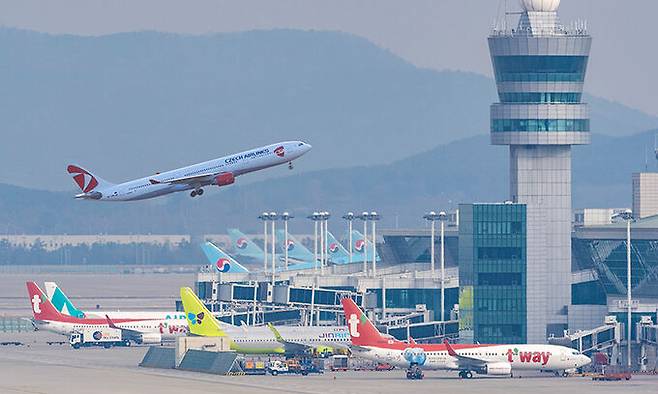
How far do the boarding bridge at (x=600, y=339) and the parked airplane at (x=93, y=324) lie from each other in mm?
39682

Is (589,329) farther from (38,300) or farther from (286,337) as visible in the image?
(38,300)

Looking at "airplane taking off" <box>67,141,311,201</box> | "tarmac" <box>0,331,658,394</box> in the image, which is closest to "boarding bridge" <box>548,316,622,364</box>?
"tarmac" <box>0,331,658,394</box>

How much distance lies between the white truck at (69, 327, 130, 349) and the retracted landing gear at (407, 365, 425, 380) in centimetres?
4740

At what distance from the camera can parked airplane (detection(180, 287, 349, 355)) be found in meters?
160

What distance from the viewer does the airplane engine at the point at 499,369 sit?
482ft

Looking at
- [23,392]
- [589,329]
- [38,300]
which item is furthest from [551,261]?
[23,392]

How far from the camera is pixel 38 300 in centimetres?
18700

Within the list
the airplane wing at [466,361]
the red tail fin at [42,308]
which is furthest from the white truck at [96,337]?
the airplane wing at [466,361]

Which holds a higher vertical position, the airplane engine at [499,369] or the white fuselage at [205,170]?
the white fuselage at [205,170]

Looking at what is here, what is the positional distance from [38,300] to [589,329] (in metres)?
49.9

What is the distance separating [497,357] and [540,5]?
43162mm

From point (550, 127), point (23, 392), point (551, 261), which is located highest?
point (550, 127)

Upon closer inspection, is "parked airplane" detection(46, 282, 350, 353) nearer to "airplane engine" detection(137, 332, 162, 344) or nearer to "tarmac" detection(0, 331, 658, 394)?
"tarmac" detection(0, 331, 658, 394)

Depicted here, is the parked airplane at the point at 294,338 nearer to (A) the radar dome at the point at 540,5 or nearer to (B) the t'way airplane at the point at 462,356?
(B) the t'way airplane at the point at 462,356
